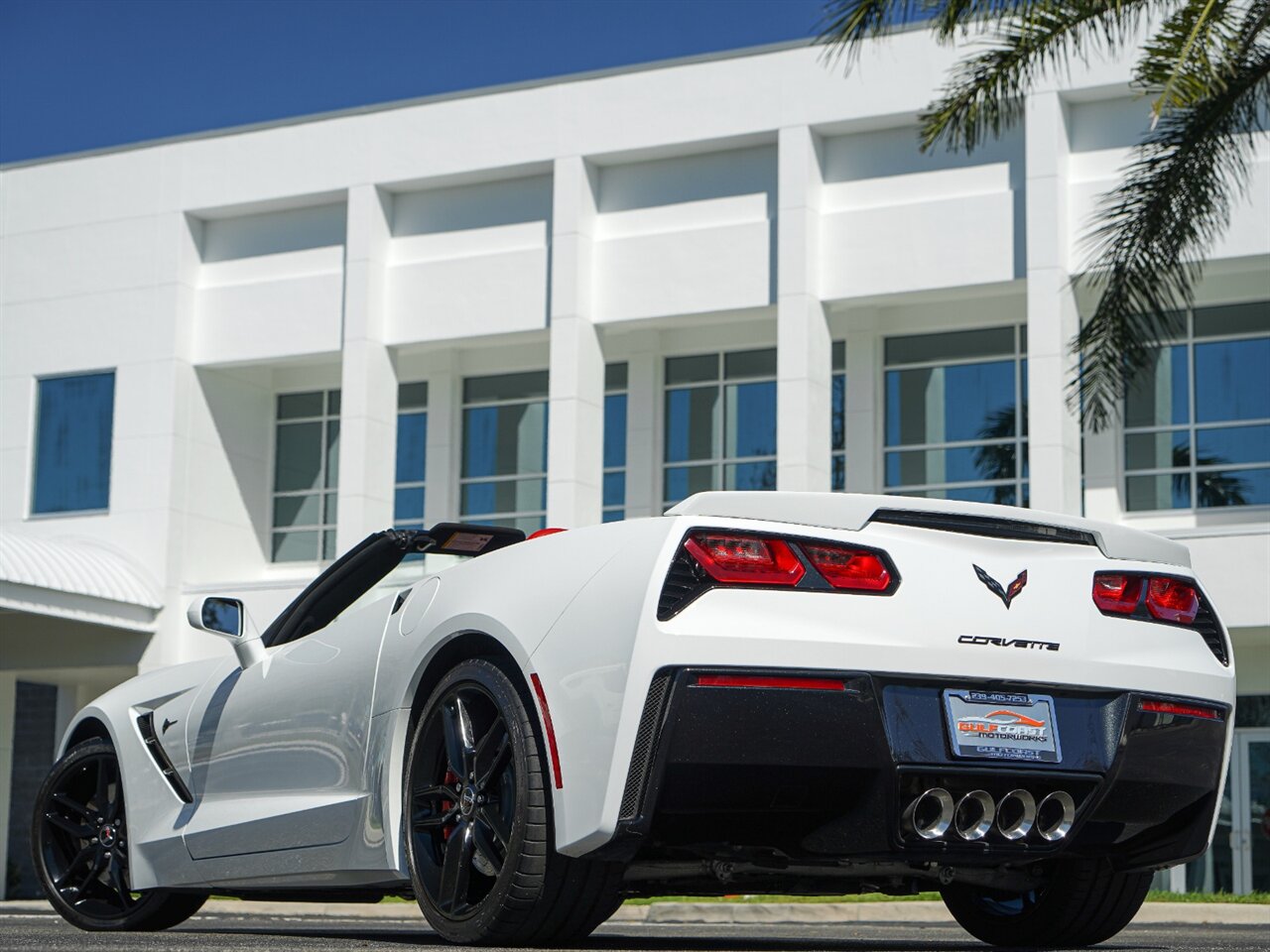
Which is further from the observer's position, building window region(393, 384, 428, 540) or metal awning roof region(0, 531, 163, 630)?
building window region(393, 384, 428, 540)

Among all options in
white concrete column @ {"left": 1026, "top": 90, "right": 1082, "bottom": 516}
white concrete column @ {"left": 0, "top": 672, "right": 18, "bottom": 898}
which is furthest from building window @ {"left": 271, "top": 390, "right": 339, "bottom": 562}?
white concrete column @ {"left": 1026, "top": 90, "right": 1082, "bottom": 516}

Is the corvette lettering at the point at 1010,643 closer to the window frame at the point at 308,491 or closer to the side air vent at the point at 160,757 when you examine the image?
the side air vent at the point at 160,757

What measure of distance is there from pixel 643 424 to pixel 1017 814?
2219cm

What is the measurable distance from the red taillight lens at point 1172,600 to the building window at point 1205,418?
19.0m

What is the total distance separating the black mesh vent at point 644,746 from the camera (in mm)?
4500

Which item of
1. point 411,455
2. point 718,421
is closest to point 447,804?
point 718,421

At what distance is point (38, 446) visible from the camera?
28.1 metres

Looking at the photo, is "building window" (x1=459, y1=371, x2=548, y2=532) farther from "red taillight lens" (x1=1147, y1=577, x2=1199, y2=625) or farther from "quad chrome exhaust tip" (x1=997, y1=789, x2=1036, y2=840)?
"quad chrome exhaust tip" (x1=997, y1=789, x2=1036, y2=840)

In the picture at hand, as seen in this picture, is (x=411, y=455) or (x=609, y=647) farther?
(x=411, y=455)

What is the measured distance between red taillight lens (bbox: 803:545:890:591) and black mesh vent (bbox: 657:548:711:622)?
282mm

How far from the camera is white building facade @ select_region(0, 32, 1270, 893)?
2333 cm

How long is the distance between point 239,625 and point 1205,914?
9.41m

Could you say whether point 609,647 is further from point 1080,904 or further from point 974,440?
point 974,440

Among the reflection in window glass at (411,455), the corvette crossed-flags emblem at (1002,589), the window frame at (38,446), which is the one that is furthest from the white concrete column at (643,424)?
the corvette crossed-flags emblem at (1002,589)
